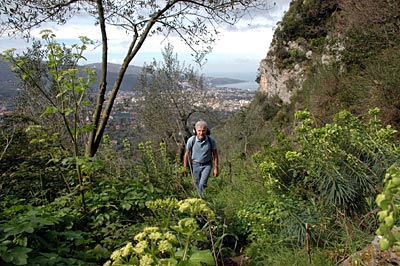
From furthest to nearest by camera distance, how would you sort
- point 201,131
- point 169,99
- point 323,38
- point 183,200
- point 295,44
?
point 295,44 → point 323,38 → point 169,99 → point 201,131 → point 183,200

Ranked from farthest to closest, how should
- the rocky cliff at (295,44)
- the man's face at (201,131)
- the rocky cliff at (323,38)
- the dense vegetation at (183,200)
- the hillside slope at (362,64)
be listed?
the rocky cliff at (295,44), the rocky cliff at (323,38), the hillside slope at (362,64), the man's face at (201,131), the dense vegetation at (183,200)

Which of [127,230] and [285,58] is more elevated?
[285,58]

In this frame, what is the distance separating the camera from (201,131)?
6.73m

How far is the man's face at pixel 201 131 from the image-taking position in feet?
22.1

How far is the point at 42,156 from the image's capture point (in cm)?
521

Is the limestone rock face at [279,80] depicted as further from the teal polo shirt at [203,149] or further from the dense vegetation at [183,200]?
the dense vegetation at [183,200]

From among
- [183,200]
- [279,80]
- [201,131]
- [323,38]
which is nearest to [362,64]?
[201,131]

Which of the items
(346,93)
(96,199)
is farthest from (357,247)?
(346,93)

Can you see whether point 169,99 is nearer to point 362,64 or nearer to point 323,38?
point 362,64

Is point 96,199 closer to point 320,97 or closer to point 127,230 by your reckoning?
point 127,230

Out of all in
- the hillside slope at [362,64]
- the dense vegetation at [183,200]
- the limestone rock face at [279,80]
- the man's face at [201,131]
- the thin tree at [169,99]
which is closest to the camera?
the dense vegetation at [183,200]

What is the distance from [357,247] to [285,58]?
33.1 meters

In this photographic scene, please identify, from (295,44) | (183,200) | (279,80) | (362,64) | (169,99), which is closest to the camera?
(183,200)

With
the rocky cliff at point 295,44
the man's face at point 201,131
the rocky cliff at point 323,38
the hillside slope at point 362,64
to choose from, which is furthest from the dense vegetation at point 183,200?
the rocky cliff at point 295,44
